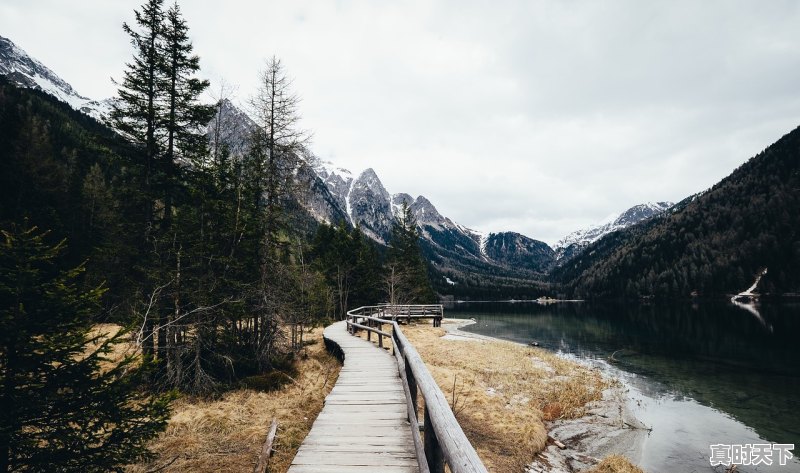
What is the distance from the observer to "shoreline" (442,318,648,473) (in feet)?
30.2

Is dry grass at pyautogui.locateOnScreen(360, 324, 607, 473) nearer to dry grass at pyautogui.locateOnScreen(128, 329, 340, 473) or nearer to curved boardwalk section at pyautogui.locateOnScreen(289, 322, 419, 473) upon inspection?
curved boardwalk section at pyautogui.locateOnScreen(289, 322, 419, 473)

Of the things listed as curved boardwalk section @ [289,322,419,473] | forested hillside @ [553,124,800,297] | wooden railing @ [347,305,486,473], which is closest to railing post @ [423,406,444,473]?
wooden railing @ [347,305,486,473]

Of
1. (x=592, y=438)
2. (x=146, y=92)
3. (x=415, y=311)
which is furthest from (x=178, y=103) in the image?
(x=415, y=311)

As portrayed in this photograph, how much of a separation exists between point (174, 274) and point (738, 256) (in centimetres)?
15984

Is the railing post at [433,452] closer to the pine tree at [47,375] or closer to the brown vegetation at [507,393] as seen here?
the pine tree at [47,375]

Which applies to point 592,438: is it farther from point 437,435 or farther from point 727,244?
point 727,244

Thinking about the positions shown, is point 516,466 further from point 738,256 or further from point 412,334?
point 738,256

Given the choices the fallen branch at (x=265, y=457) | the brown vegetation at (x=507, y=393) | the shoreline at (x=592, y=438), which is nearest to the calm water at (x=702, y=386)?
the shoreline at (x=592, y=438)

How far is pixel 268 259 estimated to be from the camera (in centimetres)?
1477

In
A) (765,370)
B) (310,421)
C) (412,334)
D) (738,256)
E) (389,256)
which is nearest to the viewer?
(310,421)

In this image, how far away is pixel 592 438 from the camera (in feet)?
37.1

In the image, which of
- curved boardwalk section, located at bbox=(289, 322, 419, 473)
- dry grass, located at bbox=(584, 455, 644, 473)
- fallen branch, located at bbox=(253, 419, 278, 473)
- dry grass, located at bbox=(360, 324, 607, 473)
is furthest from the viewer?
dry grass, located at bbox=(360, 324, 607, 473)

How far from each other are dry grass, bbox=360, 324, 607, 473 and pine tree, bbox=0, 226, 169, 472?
7.24 metres

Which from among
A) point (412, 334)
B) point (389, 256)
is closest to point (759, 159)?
point (389, 256)
